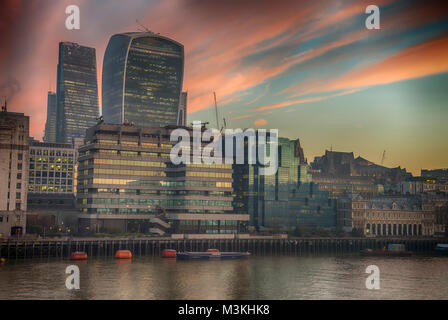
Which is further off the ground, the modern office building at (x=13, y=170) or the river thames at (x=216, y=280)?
the modern office building at (x=13, y=170)

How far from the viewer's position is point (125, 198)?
194 metres

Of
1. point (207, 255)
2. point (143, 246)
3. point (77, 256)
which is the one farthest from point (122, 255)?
point (207, 255)

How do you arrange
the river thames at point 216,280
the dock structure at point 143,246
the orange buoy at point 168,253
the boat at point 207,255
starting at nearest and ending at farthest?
1. the river thames at point 216,280
2. the dock structure at point 143,246
3. the boat at point 207,255
4. the orange buoy at point 168,253

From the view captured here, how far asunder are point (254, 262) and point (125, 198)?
205ft

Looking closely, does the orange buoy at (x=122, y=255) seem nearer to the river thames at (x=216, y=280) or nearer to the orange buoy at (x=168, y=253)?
the river thames at (x=216, y=280)

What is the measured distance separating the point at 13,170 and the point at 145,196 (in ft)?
146

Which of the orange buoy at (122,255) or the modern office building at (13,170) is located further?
the modern office building at (13,170)

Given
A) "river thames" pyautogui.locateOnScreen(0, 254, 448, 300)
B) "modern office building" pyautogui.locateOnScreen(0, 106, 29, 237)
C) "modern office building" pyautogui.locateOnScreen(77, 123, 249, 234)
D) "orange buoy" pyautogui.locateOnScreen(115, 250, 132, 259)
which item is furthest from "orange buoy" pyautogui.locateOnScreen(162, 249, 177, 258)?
"modern office building" pyautogui.locateOnScreen(0, 106, 29, 237)

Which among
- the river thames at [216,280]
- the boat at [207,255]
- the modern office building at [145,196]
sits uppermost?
the modern office building at [145,196]

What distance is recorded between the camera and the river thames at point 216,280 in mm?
93688

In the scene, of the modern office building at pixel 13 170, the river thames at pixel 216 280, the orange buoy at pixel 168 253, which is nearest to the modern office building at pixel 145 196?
the modern office building at pixel 13 170

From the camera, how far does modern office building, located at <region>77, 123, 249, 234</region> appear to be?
19162cm

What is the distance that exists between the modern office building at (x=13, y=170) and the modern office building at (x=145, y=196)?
74.8 feet

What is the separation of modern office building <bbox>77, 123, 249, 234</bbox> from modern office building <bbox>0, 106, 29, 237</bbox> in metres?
22.8
